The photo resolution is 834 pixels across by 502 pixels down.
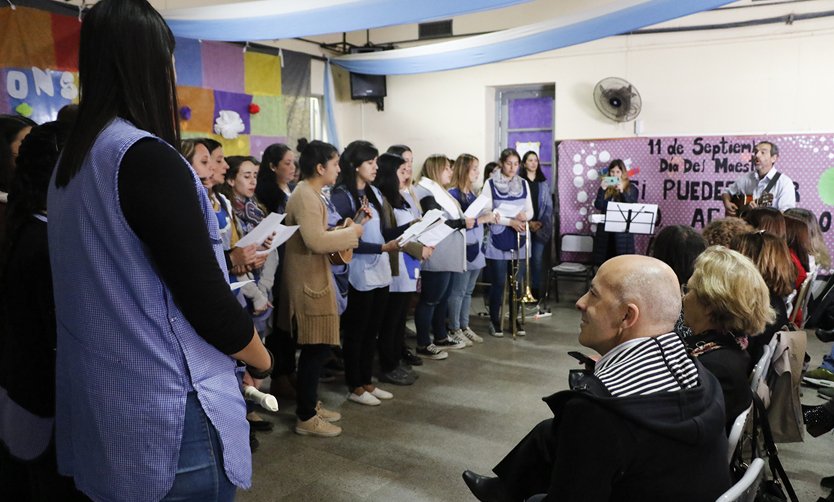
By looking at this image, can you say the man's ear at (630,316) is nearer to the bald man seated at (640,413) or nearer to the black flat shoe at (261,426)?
the bald man seated at (640,413)

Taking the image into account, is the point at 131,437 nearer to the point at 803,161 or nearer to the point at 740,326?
the point at 740,326

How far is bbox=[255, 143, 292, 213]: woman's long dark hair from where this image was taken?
4008mm

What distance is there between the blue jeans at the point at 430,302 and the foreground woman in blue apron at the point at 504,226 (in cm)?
65

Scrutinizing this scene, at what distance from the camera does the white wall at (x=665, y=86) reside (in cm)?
621

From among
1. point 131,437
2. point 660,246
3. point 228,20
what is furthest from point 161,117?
point 228,20

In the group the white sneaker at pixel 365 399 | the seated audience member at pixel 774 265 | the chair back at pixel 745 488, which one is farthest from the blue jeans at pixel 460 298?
the chair back at pixel 745 488

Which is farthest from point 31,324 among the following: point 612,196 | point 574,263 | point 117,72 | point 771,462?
point 574,263

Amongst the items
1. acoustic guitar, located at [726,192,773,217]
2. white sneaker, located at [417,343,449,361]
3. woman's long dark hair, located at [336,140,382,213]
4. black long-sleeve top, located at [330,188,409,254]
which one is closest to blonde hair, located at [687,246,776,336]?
black long-sleeve top, located at [330,188,409,254]

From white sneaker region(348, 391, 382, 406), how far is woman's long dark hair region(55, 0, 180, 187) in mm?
2881

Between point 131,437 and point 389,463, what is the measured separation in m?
2.12

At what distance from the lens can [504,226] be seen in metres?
5.38

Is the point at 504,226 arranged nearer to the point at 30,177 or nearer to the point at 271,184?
the point at 271,184

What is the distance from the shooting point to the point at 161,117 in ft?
3.61

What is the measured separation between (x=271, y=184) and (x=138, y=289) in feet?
10.1
